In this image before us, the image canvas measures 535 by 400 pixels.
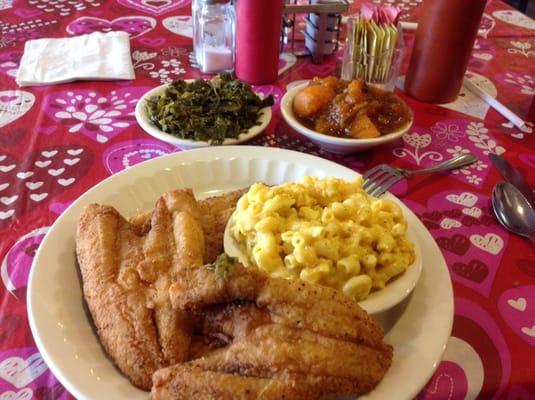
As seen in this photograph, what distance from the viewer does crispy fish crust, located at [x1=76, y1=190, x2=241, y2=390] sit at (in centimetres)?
111

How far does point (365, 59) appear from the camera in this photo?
2295 millimetres

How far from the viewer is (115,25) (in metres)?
2.98

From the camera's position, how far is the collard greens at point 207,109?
1912 millimetres

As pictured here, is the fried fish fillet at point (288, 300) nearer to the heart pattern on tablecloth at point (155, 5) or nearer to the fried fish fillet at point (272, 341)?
the fried fish fillet at point (272, 341)

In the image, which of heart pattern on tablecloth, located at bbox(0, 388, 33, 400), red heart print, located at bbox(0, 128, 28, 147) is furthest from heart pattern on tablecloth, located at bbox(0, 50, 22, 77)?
heart pattern on tablecloth, located at bbox(0, 388, 33, 400)

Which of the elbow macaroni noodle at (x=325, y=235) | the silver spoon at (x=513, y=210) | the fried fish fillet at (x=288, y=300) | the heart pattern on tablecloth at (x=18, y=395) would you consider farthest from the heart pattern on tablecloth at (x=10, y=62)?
the silver spoon at (x=513, y=210)

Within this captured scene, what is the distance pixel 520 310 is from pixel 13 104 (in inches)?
90.6

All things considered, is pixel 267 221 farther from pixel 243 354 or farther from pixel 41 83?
pixel 41 83

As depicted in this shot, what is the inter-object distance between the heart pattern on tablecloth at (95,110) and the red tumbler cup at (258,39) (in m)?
0.54

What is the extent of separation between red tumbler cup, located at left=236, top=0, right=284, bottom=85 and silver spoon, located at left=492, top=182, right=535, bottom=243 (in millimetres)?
1276

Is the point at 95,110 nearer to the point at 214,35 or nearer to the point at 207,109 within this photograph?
the point at 207,109

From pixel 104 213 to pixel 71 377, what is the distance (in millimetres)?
511

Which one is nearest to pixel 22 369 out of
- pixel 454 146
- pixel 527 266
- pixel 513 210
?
pixel 527 266

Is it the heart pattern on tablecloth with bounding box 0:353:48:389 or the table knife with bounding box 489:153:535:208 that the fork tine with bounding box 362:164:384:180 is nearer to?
the table knife with bounding box 489:153:535:208
